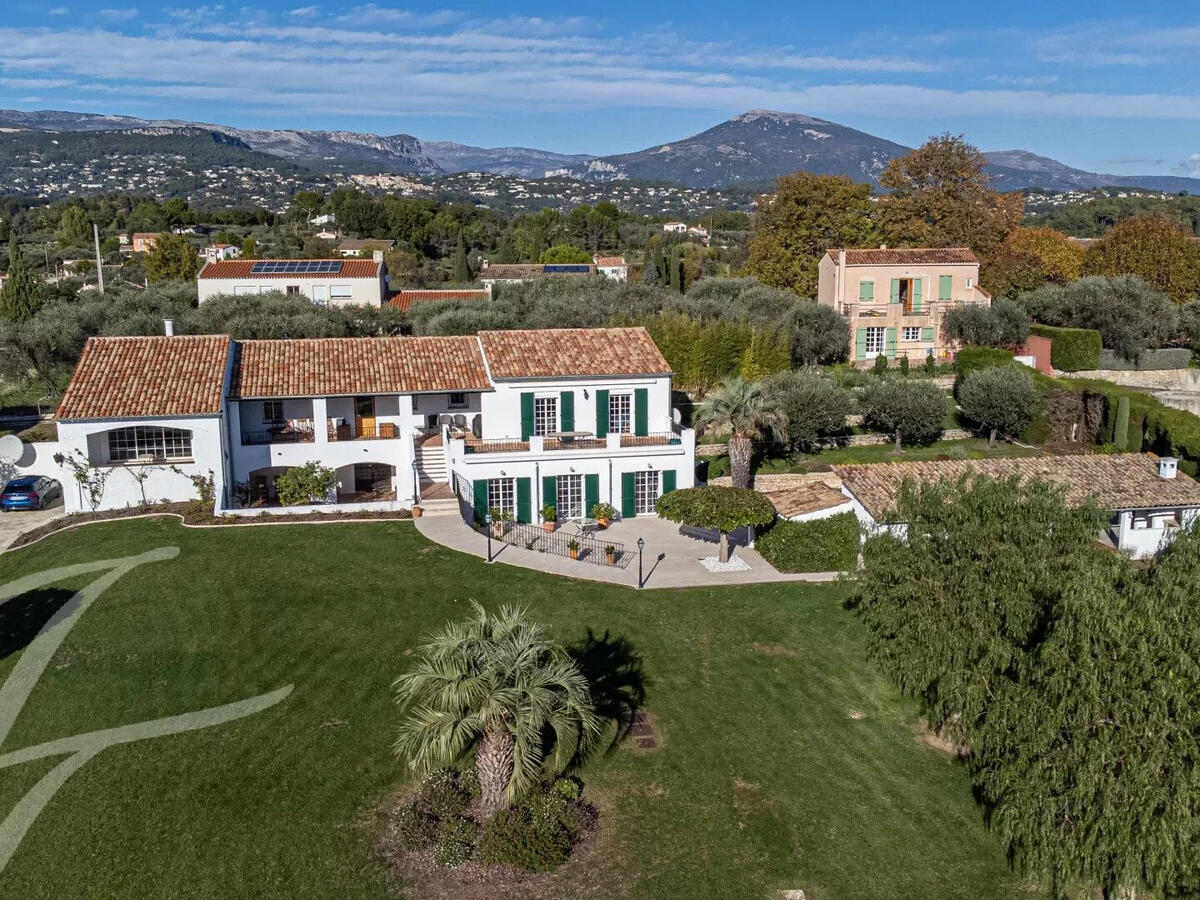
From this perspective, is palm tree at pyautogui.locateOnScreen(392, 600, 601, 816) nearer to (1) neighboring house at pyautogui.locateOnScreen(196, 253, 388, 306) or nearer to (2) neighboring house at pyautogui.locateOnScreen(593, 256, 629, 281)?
(1) neighboring house at pyautogui.locateOnScreen(196, 253, 388, 306)

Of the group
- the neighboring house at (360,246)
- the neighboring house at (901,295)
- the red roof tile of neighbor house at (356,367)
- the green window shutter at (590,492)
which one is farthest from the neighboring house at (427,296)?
the neighboring house at (360,246)

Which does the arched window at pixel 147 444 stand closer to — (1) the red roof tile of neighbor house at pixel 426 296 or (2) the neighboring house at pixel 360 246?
(1) the red roof tile of neighbor house at pixel 426 296

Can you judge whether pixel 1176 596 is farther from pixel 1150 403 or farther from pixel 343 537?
pixel 1150 403

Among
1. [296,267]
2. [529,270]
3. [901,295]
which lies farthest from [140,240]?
[901,295]

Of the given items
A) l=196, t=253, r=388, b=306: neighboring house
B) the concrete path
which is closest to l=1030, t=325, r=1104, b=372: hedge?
the concrete path

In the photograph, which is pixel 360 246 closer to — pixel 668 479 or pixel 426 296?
pixel 426 296

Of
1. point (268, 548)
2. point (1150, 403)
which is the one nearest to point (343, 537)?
point (268, 548)

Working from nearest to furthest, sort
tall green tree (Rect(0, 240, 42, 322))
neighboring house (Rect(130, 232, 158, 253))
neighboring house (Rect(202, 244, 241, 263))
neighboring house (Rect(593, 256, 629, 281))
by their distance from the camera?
1. tall green tree (Rect(0, 240, 42, 322))
2. neighboring house (Rect(202, 244, 241, 263))
3. neighboring house (Rect(593, 256, 629, 281))
4. neighboring house (Rect(130, 232, 158, 253))
